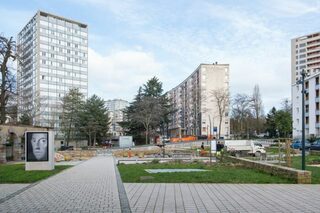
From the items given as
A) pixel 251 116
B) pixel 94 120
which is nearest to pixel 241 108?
pixel 251 116

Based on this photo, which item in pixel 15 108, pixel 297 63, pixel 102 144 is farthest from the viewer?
pixel 297 63

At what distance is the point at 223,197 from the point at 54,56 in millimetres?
108526

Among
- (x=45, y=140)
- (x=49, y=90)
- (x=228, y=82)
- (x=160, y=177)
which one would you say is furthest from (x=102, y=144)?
(x=160, y=177)

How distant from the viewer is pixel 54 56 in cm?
11250

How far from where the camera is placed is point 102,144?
8312cm

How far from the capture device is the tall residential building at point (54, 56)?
108812 mm

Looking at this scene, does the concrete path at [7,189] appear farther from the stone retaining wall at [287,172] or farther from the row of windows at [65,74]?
the row of windows at [65,74]

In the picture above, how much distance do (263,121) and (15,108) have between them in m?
76.5

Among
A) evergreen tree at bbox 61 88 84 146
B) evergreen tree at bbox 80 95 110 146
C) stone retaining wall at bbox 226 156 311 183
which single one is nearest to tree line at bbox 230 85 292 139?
evergreen tree at bbox 80 95 110 146

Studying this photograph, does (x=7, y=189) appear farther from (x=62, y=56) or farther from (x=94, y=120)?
(x=62, y=56)

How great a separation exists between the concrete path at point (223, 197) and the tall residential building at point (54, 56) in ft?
312

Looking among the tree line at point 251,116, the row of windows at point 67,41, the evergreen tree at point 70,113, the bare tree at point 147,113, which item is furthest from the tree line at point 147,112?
the row of windows at point 67,41

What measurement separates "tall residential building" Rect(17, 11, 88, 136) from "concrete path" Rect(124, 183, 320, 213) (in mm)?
95200

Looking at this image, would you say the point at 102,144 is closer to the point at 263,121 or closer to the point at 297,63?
the point at 263,121
